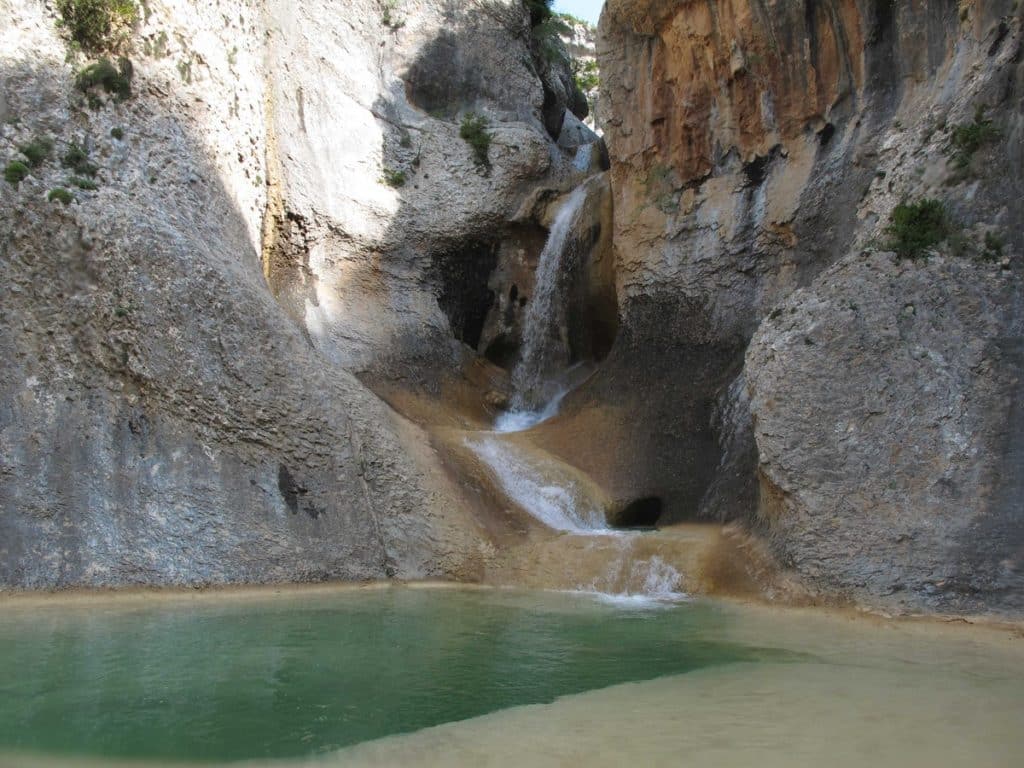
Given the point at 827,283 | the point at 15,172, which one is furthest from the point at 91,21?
the point at 827,283

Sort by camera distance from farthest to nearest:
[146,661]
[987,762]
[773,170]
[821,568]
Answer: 1. [773,170]
2. [821,568]
3. [146,661]
4. [987,762]

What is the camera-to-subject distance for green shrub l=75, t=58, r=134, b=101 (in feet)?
51.5

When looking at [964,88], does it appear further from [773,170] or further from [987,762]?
[987,762]

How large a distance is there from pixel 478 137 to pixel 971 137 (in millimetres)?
14628

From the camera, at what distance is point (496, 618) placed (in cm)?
1091

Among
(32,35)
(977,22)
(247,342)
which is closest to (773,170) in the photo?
(977,22)

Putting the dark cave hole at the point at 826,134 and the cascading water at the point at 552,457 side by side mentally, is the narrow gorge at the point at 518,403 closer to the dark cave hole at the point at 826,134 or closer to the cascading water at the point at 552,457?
the cascading water at the point at 552,457

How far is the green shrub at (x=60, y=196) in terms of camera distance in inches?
555

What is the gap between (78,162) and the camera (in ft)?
48.6

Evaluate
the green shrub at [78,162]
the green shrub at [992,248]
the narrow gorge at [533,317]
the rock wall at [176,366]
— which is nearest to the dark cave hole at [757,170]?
the narrow gorge at [533,317]

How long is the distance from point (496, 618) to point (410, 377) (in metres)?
11.4

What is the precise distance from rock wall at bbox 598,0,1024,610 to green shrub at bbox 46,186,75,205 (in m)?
10.5

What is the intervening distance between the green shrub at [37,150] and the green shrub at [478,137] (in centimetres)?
1255

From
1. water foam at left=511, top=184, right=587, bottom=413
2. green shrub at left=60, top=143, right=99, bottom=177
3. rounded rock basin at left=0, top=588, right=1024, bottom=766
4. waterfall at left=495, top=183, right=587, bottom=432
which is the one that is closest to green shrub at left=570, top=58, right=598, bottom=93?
waterfall at left=495, top=183, right=587, bottom=432
